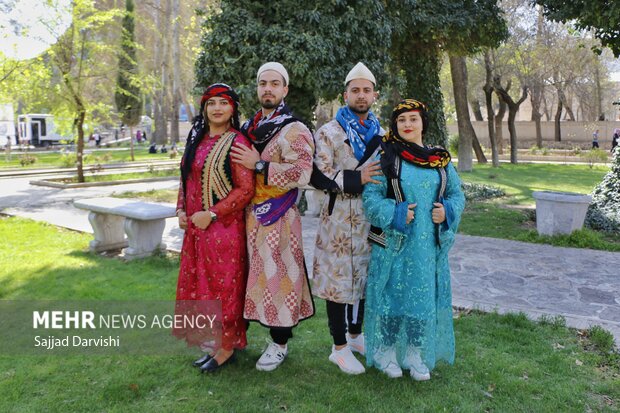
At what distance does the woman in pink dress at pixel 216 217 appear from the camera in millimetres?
3148

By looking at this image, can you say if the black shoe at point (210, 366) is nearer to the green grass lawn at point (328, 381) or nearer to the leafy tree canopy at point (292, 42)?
the green grass lawn at point (328, 381)

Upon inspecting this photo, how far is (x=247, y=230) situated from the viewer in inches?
127

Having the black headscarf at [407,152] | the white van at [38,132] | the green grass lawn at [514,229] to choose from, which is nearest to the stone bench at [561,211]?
the green grass lawn at [514,229]

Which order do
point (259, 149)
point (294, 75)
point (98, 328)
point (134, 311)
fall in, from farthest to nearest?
point (294, 75), point (134, 311), point (98, 328), point (259, 149)

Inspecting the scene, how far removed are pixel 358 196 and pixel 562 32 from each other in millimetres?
23037

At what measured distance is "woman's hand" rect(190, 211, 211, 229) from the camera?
3105mm

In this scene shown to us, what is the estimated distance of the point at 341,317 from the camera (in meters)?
3.33

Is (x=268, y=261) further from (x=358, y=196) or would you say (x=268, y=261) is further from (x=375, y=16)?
(x=375, y=16)

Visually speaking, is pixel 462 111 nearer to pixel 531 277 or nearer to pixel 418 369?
pixel 531 277

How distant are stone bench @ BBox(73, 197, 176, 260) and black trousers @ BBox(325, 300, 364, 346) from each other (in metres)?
3.23

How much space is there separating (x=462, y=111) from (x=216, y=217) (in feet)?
48.3

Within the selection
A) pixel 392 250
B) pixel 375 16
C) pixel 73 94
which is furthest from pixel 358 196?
pixel 73 94

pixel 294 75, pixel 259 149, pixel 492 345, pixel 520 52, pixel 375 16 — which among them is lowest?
pixel 492 345

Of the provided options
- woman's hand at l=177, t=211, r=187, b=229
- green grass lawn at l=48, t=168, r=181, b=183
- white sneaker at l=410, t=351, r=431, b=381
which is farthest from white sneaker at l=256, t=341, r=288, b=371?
green grass lawn at l=48, t=168, r=181, b=183
